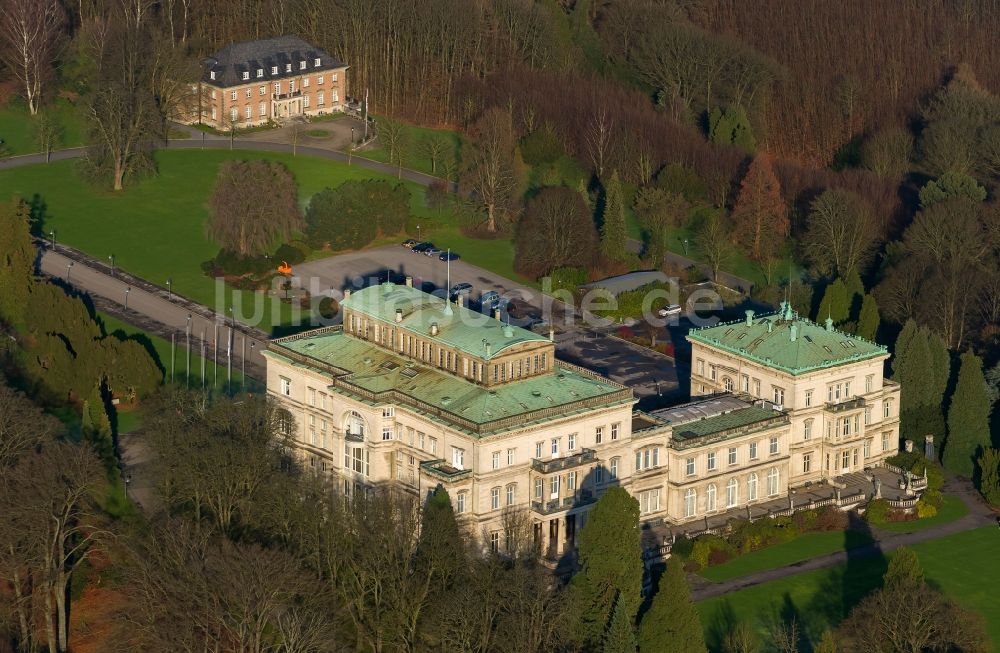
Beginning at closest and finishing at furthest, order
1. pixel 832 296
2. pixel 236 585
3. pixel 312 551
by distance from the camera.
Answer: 1. pixel 236 585
2. pixel 312 551
3. pixel 832 296

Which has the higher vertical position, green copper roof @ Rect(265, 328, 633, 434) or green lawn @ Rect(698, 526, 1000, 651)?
green copper roof @ Rect(265, 328, 633, 434)

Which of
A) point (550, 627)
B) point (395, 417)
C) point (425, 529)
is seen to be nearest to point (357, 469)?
point (395, 417)

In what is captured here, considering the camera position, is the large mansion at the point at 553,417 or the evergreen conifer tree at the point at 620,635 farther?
the large mansion at the point at 553,417

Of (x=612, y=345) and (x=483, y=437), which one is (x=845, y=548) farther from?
(x=612, y=345)

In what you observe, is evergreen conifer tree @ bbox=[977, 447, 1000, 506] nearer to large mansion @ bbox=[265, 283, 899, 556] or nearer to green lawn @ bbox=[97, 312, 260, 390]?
large mansion @ bbox=[265, 283, 899, 556]

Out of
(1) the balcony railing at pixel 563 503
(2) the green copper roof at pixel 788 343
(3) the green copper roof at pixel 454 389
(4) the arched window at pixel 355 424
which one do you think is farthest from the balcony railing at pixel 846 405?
(4) the arched window at pixel 355 424

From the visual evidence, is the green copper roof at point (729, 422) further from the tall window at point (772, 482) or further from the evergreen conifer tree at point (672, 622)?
the evergreen conifer tree at point (672, 622)

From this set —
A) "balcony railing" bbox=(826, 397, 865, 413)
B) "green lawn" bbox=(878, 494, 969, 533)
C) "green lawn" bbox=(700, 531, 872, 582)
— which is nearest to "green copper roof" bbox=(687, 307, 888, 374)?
"balcony railing" bbox=(826, 397, 865, 413)
